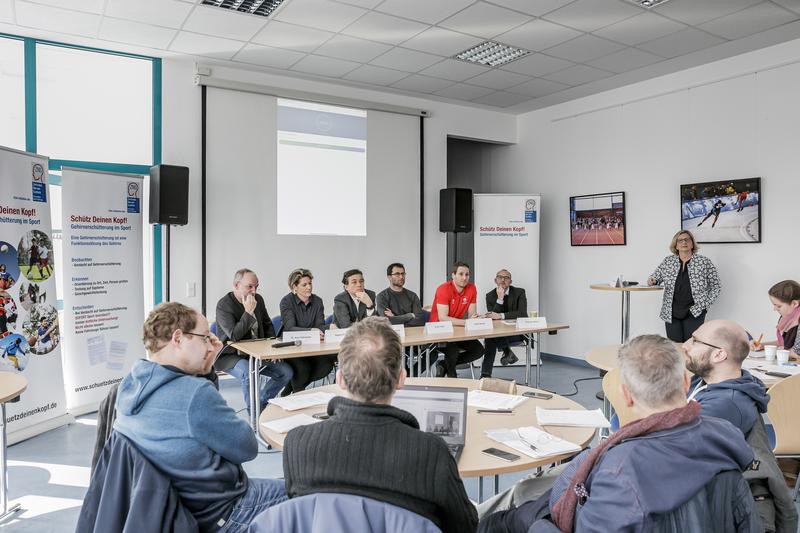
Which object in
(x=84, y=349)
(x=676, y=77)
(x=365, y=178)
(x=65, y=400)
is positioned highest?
(x=676, y=77)

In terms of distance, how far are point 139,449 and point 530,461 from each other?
132 cm

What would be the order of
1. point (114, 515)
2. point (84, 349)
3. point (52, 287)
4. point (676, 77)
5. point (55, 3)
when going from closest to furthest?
point (114, 515) → point (55, 3) → point (52, 287) → point (84, 349) → point (676, 77)

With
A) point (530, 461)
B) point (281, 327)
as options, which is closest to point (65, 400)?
point (281, 327)

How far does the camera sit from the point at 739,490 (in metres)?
1.49

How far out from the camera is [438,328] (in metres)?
5.09

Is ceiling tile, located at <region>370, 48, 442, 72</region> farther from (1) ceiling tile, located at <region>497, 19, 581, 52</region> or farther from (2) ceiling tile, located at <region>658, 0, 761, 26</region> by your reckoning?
(2) ceiling tile, located at <region>658, 0, 761, 26</region>

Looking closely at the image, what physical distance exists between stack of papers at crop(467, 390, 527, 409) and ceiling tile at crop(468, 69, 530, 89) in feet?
14.4

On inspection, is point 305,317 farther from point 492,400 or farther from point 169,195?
point 492,400

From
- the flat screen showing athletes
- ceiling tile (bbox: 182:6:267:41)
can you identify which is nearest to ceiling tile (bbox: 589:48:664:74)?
the flat screen showing athletes

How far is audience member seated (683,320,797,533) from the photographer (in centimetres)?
181

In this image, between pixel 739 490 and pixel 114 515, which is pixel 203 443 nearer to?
pixel 114 515

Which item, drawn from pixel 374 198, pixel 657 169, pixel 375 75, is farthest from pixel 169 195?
pixel 657 169

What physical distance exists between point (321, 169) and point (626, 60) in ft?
11.6

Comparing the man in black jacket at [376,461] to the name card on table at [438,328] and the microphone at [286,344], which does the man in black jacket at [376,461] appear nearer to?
the microphone at [286,344]
